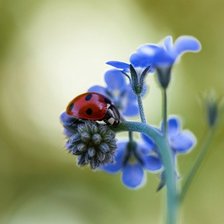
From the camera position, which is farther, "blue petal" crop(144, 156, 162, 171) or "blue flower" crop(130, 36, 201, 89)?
"blue petal" crop(144, 156, 162, 171)

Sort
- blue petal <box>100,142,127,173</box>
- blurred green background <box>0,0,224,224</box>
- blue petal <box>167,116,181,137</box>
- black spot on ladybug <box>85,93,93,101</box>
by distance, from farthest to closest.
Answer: blurred green background <box>0,0,224,224</box> → blue petal <box>167,116,181,137</box> → blue petal <box>100,142,127,173</box> → black spot on ladybug <box>85,93,93,101</box>

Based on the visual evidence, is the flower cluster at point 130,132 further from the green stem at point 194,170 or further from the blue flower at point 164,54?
the green stem at point 194,170

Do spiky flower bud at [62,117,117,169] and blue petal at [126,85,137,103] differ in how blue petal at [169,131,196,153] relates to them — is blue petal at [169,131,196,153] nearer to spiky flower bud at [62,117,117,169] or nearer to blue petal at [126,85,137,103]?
blue petal at [126,85,137,103]

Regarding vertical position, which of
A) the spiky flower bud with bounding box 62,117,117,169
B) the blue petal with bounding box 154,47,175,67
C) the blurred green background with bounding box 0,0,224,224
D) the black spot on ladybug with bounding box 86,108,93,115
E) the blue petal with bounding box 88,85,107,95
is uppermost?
the blue petal with bounding box 154,47,175,67

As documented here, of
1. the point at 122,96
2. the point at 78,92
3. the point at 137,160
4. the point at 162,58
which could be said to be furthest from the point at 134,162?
the point at 78,92

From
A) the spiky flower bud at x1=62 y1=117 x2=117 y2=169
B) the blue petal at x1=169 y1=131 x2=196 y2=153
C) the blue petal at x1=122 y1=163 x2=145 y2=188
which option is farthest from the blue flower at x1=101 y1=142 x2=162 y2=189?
the spiky flower bud at x1=62 y1=117 x2=117 y2=169

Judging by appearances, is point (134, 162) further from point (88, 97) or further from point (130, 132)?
point (88, 97)

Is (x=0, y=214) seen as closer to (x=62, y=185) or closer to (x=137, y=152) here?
(x=62, y=185)
